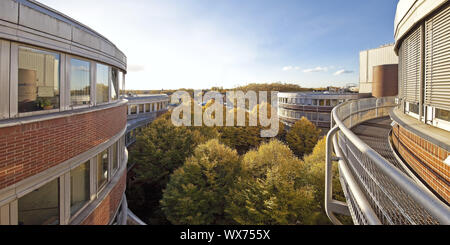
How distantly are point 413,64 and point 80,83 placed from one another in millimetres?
9279

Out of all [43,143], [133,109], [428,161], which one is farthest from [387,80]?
[43,143]

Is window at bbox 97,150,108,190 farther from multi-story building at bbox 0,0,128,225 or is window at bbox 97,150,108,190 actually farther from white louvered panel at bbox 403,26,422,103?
white louvered panel at bbox 403,26,422,103

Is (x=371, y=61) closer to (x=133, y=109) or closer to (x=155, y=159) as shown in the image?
(x=155, y=159)

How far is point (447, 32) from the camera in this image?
3.92 meters

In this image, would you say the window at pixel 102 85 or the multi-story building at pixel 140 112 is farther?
the multi-story building at pixel 140 112

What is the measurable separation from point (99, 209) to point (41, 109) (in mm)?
3546

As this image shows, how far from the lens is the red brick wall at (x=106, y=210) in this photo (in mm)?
6001

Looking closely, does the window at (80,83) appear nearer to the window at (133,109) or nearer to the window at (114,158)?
the window at (114,158)

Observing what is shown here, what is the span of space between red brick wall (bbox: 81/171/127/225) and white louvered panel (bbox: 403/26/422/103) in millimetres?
9532

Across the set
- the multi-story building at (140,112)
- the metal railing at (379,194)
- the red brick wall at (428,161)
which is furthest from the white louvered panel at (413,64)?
the multi-story building at (140,112)

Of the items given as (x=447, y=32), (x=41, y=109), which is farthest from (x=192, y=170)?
(x=447, y=32)

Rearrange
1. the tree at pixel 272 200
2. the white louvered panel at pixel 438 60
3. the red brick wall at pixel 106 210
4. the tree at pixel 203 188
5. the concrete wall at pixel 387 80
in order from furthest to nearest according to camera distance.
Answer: the concrete wall at pixel 387 80 → the tree at pixel 203 188 → the tree at pixel 272 200 → the red brick wall at pixel 106 210 → the white louvered panel at pixel 438 60

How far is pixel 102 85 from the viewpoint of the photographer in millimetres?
7016

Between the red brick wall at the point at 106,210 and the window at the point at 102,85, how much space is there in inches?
130
